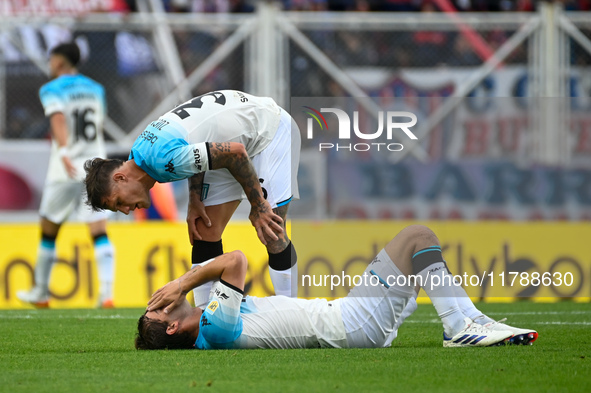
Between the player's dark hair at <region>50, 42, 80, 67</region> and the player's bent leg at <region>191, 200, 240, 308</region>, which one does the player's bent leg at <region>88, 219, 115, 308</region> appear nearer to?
the player's dark hair at <region>50, 42, 80, 67</region>

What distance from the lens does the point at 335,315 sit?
5262 millimetres

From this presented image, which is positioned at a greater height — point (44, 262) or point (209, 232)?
point (209, 232)

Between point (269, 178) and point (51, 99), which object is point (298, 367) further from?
point (51, 99)

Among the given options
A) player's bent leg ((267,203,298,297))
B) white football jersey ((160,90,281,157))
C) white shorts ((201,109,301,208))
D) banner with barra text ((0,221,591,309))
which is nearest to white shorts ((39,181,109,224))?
banner with barra text ((0,221,591,309))

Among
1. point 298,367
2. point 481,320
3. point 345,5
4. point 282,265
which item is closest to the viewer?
point 298,367

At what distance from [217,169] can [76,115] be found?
4235mm

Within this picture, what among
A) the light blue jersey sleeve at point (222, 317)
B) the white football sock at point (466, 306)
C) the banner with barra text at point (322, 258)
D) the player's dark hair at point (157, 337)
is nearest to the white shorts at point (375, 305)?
the white football sock at point (466, 306)

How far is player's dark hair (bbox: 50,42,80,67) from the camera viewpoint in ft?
30.6

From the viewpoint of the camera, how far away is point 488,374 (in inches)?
170

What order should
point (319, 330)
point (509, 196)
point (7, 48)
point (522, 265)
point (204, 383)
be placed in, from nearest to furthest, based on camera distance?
point (204, 383), point (319, 330), point (522, 265), point (509, 196), point (7, 48)

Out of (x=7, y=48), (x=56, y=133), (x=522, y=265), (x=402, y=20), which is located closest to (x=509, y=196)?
(x=522, y=265)

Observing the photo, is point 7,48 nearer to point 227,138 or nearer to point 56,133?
point 56,133

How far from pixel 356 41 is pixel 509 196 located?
3417mm

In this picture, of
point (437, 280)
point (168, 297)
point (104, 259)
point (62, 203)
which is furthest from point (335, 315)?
point (62, 203)
